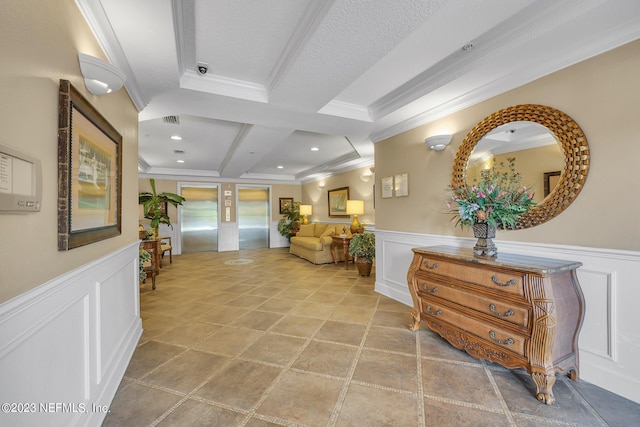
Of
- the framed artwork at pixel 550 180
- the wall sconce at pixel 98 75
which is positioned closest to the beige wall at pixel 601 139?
the framed artwork at pixel 550 180

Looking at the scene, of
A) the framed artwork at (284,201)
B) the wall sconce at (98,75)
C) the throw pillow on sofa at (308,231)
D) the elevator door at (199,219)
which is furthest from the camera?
the framed artwork at (284,201)

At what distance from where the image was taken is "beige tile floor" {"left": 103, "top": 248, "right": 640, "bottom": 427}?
1.52m

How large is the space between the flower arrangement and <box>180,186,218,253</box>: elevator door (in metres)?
7.53

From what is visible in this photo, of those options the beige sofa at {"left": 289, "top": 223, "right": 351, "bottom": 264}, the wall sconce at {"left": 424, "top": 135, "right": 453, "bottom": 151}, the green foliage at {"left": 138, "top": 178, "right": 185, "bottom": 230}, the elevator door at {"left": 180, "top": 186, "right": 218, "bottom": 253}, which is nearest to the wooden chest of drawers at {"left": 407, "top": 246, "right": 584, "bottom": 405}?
the wall sconce at {"left": 424, "top": 135, "right": 453, "bottom": 151}

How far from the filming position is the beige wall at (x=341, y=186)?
20.0 ft

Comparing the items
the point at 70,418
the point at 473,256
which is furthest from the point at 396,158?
the point at 70,418

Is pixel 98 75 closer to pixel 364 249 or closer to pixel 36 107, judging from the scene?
pixel 36 107

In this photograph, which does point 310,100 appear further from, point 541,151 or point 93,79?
point 541,151

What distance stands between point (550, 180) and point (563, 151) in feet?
0.74

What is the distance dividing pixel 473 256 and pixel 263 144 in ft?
11.8

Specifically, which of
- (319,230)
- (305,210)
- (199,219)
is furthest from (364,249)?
(199,219)

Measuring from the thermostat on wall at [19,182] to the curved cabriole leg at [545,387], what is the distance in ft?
8.97

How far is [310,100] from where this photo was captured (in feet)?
8.84

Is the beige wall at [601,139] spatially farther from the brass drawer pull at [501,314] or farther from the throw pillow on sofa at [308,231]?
the throw pillow on sofa at [308,231]
